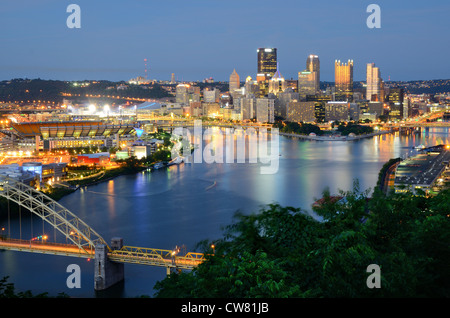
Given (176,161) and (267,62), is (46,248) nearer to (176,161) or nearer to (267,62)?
(176,161)

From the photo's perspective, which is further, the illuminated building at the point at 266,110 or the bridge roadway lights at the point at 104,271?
the illuminated building at the point at 266,110

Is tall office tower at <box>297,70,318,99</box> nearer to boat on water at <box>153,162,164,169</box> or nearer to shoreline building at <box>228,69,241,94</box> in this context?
shoreline building at <box>228,69,241,94</box>

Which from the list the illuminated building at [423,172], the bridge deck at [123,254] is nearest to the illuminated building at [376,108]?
the illuminated building at [423,172]

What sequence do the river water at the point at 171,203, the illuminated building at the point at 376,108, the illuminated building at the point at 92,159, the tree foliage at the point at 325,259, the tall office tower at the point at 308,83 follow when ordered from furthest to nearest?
the tall office tower at the point at 308,83 → the illuminated building at the point at 376,108 → the illuminated building at the point at 92,159 → the river water at the point at 171,203 → the tree foliage at the point at 325,259

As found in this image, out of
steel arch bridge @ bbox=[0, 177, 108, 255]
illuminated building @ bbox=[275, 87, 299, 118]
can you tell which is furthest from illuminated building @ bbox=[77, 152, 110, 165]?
illuminated building @ bbox=[275, 87, 299, 118]

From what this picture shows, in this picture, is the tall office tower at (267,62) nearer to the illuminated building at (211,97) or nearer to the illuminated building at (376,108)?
the illuminated building at (211,97)

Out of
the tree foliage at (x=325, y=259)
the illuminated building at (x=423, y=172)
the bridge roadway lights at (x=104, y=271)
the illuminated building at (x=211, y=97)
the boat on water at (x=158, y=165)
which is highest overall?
the illuminated building at (x=211, y=97)

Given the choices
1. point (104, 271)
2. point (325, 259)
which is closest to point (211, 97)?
point (104, 271)
